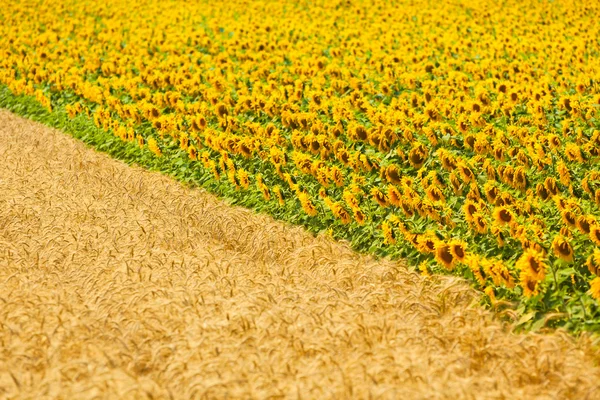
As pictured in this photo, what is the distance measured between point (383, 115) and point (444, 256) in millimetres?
4107

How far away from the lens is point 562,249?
21.1 ft

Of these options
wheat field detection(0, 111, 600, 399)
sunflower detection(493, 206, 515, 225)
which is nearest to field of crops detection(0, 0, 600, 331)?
sunflower detection(493, 206, 515, 225)

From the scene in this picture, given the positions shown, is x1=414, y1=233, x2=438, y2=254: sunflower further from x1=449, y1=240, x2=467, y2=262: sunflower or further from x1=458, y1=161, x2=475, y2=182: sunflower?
x1=458, y1=161, x2=475, y2=182: sunflower

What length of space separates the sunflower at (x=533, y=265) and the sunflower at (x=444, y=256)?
2.35 ft

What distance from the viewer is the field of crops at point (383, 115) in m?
7.08

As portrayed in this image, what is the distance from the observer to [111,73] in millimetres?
15836

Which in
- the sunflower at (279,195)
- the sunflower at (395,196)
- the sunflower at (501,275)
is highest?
the sunflower at (501,275)

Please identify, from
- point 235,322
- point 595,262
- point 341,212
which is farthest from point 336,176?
point 235,322

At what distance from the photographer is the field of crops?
7.08m

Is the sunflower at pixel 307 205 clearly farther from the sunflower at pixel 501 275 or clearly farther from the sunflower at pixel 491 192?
the sunflower at pixel 501 275

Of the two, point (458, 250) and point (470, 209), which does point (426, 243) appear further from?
point (470, 209)

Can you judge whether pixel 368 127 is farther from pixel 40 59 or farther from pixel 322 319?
pixel 40 59

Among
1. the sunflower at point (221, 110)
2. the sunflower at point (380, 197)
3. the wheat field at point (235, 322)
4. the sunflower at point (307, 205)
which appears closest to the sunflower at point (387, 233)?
the wheat field at point (235, 322)

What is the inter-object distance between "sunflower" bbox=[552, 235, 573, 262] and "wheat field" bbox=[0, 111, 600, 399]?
0.62 m
